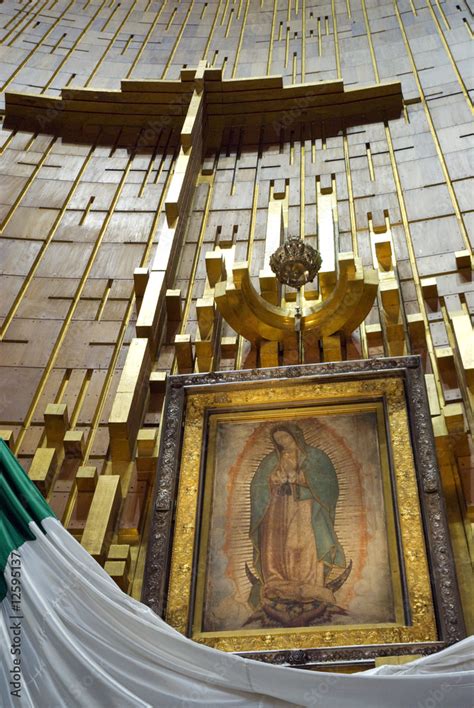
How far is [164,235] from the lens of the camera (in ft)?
21.6

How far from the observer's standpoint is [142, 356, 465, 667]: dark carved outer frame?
380cm

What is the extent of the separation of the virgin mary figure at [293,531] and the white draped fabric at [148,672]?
2.40 feet

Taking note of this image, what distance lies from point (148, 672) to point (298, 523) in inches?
50.7

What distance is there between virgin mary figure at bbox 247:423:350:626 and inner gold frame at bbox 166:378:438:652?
5.3 inches

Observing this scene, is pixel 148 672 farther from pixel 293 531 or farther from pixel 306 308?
pixel 306 308

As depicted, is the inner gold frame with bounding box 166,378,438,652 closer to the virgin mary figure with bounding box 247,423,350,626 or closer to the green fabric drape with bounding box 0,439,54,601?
the virgin mary figure with bounding box 247,423,350,626

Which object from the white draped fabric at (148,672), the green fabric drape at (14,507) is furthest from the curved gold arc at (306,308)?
the white draped fabric at (148,672)

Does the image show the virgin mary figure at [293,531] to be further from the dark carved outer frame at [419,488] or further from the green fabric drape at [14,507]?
the green fabric drape at [14,507]

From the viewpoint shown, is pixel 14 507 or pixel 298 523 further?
pixel 298 523

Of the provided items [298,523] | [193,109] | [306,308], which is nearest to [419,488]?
[298,523]

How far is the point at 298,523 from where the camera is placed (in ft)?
14.4

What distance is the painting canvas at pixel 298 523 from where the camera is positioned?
13.3 feet

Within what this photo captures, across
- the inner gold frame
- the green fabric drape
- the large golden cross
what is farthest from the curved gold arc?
the green fabric drape

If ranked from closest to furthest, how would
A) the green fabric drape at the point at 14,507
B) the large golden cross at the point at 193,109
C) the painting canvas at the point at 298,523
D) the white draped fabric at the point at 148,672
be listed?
the white draped fabric at the point at 148,672
the green fabric drape at the point at 14,507
the painting canvas at the point at 298,523
the large golden cross at the point at 193,109
